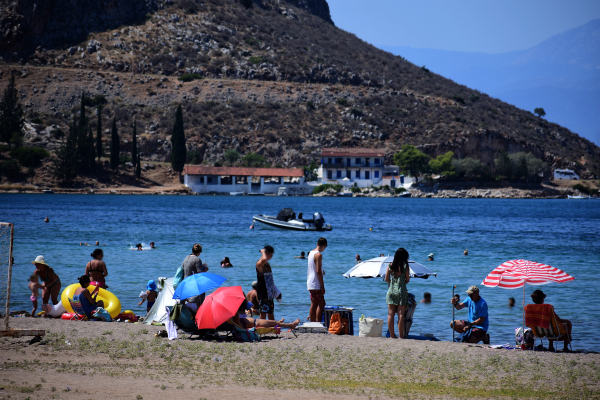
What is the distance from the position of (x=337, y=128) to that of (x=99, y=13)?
212 ft

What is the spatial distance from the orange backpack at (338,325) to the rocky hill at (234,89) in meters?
102

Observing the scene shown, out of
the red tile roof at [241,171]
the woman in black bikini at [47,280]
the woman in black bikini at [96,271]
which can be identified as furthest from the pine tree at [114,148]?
the woman in black bikini at [96,271]

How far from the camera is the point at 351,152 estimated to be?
384ft

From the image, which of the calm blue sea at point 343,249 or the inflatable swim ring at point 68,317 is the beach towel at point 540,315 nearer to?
the calm blue sea at point 343,249

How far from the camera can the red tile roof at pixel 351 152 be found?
11656cm

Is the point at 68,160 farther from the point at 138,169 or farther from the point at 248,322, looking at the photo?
the point at 248,322

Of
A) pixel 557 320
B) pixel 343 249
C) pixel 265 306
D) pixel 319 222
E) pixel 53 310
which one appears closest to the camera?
pixel 557 320

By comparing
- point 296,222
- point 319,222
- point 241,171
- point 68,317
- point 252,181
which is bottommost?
point 296,222

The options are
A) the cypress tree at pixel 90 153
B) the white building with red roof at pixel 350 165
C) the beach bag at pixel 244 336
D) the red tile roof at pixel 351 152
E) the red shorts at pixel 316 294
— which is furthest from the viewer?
the white building with red roof at pixel 350 165

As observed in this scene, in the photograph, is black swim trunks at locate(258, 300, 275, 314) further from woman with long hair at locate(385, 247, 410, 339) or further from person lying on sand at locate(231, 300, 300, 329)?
woman with long hair at locate(385, 247, 410, 339)

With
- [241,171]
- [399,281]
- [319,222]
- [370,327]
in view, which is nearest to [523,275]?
[399,281]

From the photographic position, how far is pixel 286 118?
5015 inches

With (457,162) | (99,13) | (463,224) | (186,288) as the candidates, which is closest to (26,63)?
(99,13)

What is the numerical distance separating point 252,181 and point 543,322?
101740 millimetres
